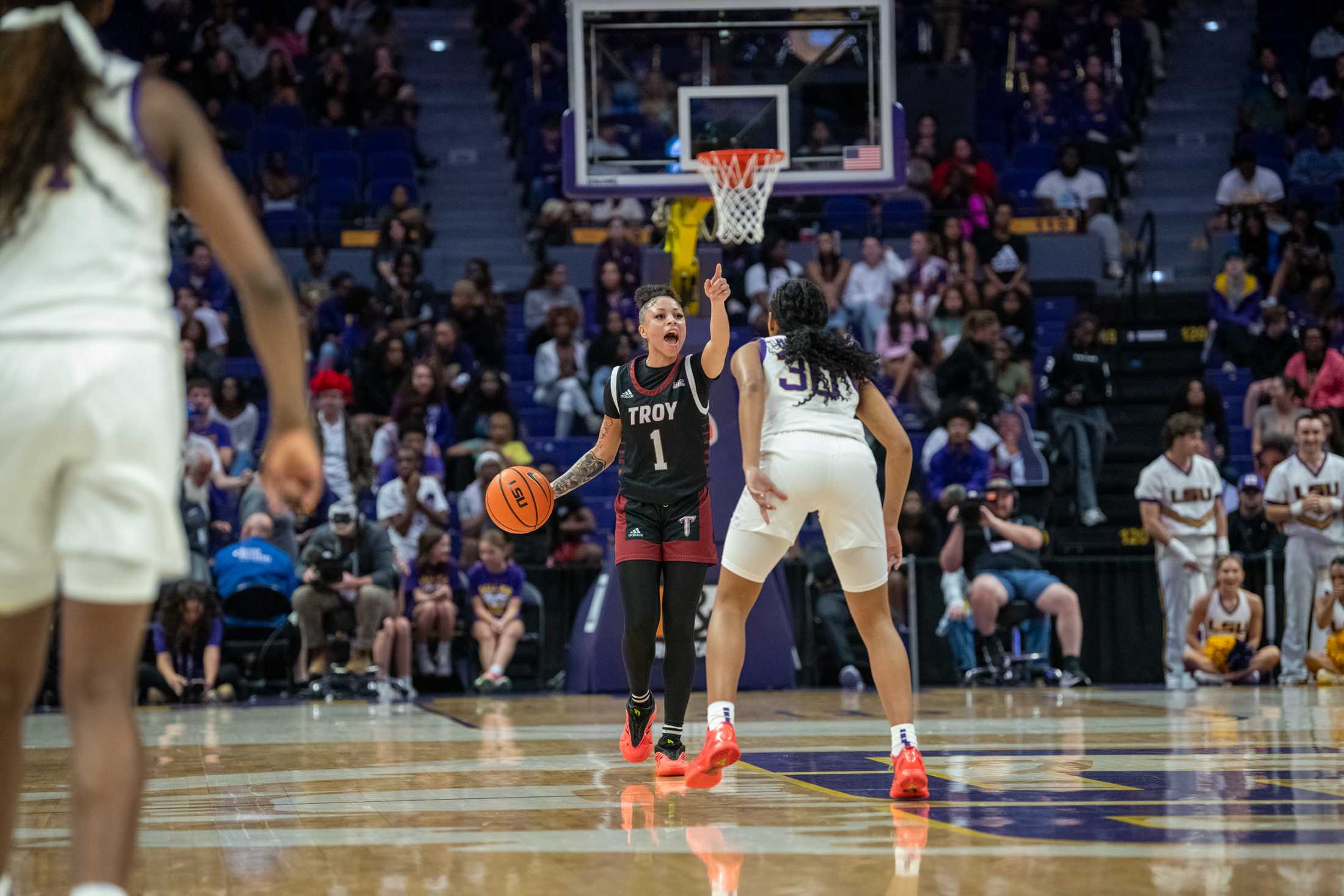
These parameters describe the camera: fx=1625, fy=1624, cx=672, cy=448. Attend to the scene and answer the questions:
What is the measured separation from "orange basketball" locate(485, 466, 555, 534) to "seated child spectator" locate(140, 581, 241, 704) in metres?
5.41

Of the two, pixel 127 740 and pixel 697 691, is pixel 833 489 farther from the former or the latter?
pixel 697 691

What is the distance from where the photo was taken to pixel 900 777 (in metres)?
5.65

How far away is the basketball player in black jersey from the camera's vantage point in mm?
7078

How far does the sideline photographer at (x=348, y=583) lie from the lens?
42.5ft

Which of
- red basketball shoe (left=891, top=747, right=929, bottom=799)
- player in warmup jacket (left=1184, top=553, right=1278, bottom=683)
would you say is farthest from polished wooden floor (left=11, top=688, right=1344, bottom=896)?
player in warmup jacket (left=1184, top=553, right=1278, bottom=683)

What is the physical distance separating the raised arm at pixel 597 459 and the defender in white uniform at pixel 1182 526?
7170 mm

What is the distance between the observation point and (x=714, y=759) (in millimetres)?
5910

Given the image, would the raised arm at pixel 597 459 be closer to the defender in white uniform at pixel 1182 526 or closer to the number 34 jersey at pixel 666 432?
the number 34 jersey at pixel 666 432

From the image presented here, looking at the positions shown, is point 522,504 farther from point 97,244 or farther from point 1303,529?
point 1303,529

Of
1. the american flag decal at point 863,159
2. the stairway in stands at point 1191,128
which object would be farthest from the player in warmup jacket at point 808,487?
A: the stairway in stands at point 1191,128

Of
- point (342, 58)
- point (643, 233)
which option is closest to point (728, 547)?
point (643, 233)

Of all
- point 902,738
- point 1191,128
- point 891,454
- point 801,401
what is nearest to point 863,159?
point 801,401

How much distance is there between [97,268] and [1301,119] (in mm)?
19464

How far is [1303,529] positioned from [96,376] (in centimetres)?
1220
